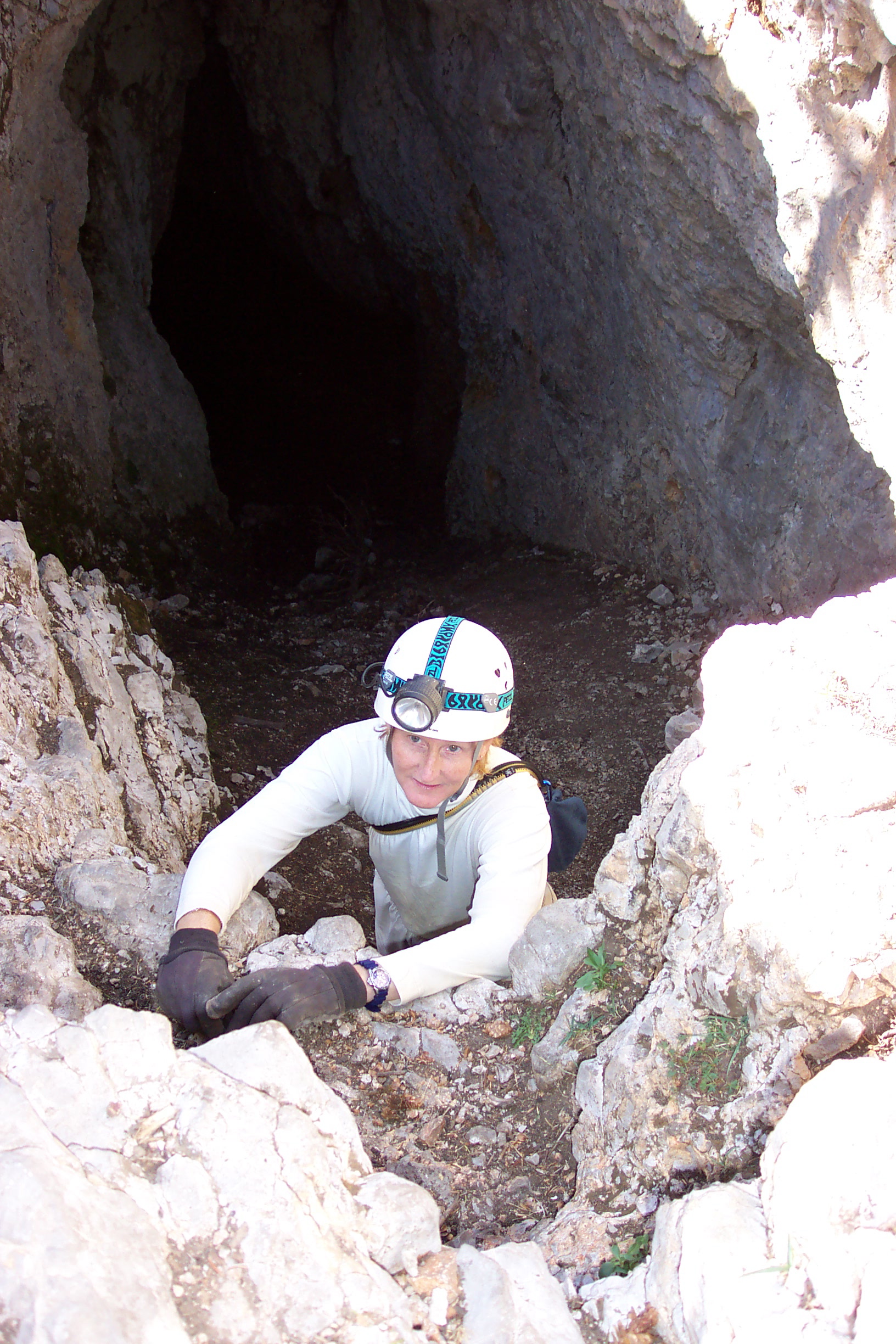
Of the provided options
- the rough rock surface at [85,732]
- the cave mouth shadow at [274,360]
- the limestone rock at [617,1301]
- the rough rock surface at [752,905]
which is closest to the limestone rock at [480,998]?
the rough rock surface at [752,905]

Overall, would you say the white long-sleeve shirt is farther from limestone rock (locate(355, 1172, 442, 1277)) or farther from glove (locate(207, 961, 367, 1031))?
limestone rock (locate(355, 1172, 442, 1277))

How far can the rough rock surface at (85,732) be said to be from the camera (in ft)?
9.84

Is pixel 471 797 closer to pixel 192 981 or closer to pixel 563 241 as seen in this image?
Answer: pixel 192 981

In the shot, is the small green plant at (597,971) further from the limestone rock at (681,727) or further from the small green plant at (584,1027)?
the limestone rock at (681,727)

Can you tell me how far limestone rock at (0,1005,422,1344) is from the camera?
1316mm

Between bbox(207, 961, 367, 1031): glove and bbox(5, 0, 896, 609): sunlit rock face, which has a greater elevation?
bbox(5, 0, 896, 609): sunlit rock face

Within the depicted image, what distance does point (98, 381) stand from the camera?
6.35 metres

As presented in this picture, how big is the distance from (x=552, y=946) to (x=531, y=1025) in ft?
0.66

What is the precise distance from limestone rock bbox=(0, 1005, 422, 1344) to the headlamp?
1146 millimetres

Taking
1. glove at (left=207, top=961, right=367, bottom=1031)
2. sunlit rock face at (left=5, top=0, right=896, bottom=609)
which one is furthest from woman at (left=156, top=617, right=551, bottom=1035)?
sunlit rock face at (left=5, top=0, right=896, bottom=609)

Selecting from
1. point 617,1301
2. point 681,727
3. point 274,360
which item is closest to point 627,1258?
point 617,1301

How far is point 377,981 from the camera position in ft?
7.85

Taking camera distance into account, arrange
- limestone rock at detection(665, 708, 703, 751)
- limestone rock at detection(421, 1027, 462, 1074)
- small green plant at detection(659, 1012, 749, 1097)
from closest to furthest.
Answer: small green plant at detection(659, 1012, 749, 1097), limestone rock at detection(421, 1027, 462, 1074), limestone rock at detection(665, 708, 703, 751)

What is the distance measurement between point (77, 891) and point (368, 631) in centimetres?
442
